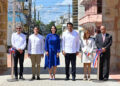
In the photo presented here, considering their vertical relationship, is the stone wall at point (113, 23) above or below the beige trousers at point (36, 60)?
above

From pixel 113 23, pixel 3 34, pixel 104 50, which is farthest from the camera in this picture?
pixel 113 23

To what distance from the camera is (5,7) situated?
1202 cm

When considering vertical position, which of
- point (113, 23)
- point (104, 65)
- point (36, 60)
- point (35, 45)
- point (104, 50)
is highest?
point (113, 23)

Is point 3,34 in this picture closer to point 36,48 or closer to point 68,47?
point 36,48

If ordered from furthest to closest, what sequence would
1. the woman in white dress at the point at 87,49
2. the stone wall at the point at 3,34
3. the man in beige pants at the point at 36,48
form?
the stone wall at the point at 3,34
the man in beige pants at the point at 36,48
the woman in white dress at the point at 87,49

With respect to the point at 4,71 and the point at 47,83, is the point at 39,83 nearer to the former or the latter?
the point at 47,83

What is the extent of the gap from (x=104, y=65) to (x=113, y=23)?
3316 mm

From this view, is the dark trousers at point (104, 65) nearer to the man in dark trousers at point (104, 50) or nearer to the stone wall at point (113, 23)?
the man in dark trousers at point (104, 50)

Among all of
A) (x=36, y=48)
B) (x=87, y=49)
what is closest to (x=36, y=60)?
(x=36, y=48)

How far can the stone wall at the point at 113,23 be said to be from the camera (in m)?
11.9

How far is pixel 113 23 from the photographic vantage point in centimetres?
1210

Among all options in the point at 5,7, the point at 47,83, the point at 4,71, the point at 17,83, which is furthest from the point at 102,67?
the point at 5,7

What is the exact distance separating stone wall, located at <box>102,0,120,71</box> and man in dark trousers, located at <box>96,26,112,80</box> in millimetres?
2654

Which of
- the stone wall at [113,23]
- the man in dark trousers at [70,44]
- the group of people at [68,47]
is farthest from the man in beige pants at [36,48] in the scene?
the stone wall at [113,23]
